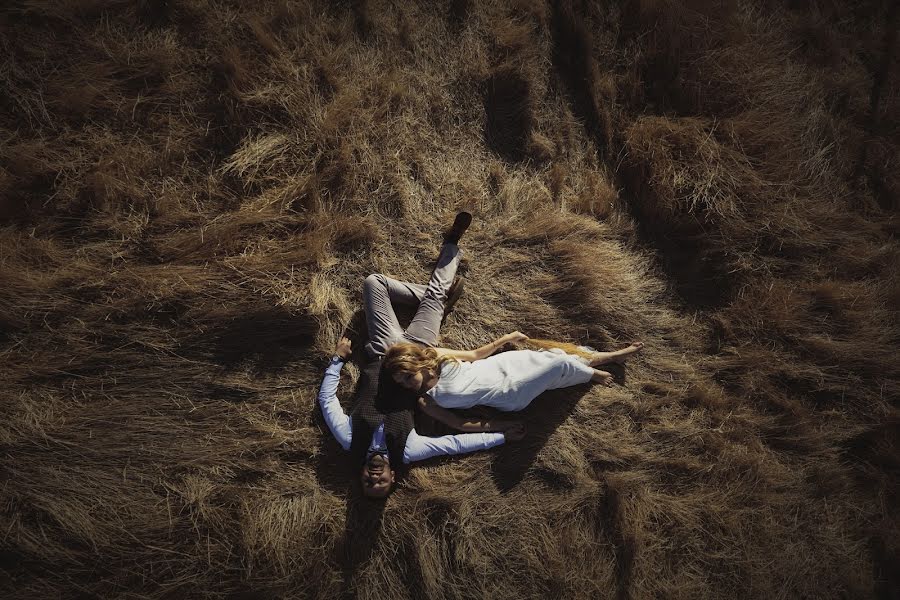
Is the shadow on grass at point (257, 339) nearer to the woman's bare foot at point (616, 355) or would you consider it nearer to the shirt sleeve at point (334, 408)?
the shirt sleeve at point (334, 408)

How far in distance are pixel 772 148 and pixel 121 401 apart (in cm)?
602

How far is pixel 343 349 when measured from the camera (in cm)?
341

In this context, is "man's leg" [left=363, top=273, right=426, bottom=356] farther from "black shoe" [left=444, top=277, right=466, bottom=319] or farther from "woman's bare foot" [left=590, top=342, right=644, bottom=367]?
"woman's bare foot" [left=590, top=342, right=644, bottom=367]

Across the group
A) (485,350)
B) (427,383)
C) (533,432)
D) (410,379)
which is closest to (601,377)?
(533,432)

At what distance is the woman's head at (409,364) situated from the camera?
9.60ft

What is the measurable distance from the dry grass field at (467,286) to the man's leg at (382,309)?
270 millimetres

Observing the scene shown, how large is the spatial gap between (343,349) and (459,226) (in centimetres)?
145

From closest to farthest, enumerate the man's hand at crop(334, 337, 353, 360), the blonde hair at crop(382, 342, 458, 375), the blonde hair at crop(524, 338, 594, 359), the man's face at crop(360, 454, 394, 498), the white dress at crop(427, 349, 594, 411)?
the blonde hair at crop(382, 342, 458, 375), the man's face at crop(360, 454, 394, 498), the white dress at crop(427, 349, 594, 411), the man's hand at crop(334, 337, 353, 360), the blonde hair at crop(524, 338, 594, 359)

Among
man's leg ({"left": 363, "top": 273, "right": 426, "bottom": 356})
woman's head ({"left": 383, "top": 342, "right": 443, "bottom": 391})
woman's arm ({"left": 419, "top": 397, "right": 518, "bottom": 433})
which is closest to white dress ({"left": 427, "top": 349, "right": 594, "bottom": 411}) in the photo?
woman's arm ({"left": 419, "top": 397, "right": 518, "bottom": 433})

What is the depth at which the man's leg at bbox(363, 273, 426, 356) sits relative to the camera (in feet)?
10.8

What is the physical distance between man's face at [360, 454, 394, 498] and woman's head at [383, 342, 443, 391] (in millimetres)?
642

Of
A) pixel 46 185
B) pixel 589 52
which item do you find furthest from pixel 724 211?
pixel 46 185

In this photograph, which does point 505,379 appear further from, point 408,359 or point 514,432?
point 408,359

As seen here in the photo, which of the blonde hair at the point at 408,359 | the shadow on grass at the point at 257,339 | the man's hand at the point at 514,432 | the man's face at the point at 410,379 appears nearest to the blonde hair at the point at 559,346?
the man's hand at the point at 514,432
